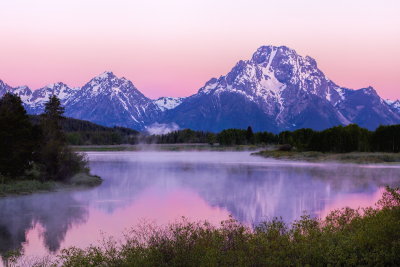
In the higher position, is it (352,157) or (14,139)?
(14,139)

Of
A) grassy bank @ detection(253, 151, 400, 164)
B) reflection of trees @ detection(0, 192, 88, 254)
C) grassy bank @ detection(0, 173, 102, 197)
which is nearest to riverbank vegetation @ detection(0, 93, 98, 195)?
grassy bank @ detection(0, 173, 102, 197)

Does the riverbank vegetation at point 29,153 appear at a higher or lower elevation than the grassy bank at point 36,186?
higher

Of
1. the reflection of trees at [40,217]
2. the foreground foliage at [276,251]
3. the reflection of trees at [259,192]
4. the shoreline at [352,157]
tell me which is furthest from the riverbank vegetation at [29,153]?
the shoreline at [352,157]

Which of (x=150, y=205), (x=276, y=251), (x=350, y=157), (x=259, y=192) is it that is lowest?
(x=150, y=205)

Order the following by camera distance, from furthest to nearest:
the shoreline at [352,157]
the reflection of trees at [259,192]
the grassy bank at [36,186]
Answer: the shoreline at [352,157] → the grassy bank at [36,186] → the reflection of trees at [259,192]

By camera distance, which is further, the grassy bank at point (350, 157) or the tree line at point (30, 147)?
the grassy bank at point (350, 157)

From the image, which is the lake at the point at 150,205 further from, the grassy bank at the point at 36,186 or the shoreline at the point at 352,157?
the shoreline at the point at 352,157

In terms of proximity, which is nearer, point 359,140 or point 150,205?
point 150,205

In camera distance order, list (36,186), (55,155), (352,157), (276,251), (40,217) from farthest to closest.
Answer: (352,157) < (55,155) < (36,186) < (40,217) < (276,251)

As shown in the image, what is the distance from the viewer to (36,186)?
5725cm

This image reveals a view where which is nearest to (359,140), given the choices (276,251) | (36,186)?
(36,186)

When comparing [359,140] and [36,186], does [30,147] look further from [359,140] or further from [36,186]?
[359,140]

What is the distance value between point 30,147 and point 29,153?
2.68 feet

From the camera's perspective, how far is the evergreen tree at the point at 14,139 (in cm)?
5631
